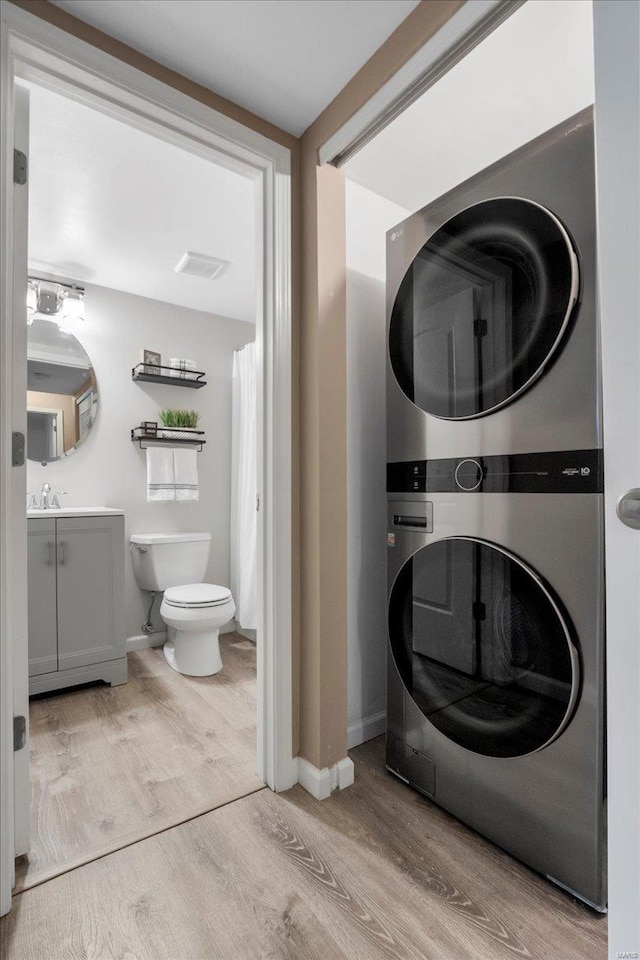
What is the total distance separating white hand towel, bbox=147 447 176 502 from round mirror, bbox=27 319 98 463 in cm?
41

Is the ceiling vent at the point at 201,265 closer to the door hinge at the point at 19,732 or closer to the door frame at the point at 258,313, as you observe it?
the door frame at the point at 258,313

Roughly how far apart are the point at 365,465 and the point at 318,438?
0.41m

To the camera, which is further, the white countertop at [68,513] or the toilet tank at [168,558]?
the toilet tank at [168,558]

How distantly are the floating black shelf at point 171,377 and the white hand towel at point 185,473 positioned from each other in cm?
44

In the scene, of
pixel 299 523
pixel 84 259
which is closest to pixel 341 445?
pixel 299 523

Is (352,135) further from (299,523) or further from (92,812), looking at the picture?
(92,812)

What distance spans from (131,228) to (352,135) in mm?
1352

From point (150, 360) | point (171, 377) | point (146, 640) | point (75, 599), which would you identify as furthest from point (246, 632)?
point (150, 360)

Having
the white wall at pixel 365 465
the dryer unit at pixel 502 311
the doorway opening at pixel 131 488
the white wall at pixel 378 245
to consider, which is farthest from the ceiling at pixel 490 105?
the doorway opening at pixel 131 488

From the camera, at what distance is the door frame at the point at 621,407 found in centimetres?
73

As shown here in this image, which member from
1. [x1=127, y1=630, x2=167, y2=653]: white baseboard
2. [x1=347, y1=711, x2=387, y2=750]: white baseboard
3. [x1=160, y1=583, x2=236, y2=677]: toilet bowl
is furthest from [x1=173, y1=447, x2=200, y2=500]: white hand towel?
[x1=347, y1=711, x2=387, y2=750]: white baseboard

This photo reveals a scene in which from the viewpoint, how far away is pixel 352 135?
1509mm

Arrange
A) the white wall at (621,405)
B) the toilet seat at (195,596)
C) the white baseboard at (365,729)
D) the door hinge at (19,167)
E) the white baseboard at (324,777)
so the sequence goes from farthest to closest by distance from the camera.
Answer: the toilet seat at (195,596), the white baseboard at (365,729), the white baseboard at (324,777), the door hinge at (19,167), the white wall at (621,405)

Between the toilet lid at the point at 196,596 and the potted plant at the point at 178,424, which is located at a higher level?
the potted plant at the point at 178,424
